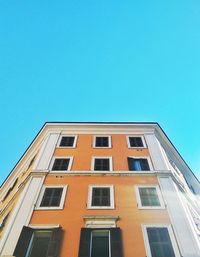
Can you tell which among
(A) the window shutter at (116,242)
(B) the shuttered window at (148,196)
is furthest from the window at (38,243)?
(B) the shuttered window at (148,196)

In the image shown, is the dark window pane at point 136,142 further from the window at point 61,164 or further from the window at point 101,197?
the window at point 101,197

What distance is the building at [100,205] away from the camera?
11.8 meters

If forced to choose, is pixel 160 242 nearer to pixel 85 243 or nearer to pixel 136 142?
pixel 85 243

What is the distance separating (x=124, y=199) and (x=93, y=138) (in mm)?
8011

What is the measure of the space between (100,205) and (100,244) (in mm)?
2714

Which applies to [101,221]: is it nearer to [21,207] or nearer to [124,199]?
[124,199]

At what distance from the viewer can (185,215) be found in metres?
13.7

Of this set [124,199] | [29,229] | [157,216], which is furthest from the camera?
[124,199]

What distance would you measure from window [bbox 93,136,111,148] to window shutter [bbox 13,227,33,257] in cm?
959

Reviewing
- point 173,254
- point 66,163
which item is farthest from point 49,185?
point 173,254

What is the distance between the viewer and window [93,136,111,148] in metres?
20.5

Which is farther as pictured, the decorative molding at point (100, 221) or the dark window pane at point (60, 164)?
the dark window pane at point (60, 164)

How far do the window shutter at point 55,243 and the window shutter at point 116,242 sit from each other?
2.67m

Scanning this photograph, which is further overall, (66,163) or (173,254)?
(66,163)
